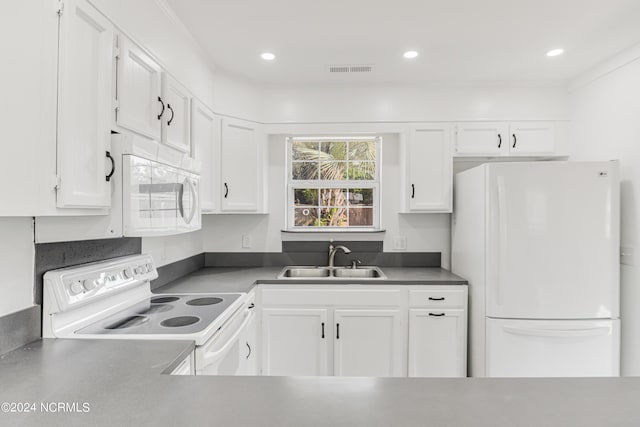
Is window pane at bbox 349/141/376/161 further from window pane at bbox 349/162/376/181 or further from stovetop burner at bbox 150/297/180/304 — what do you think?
stovetop burner at bbox 150/297/180/304

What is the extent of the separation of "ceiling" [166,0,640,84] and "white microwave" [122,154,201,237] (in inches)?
39.0

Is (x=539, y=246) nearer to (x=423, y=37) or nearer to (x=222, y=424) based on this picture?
(x=423, y=37)

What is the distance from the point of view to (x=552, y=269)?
2.05 meters

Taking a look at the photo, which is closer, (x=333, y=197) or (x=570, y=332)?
(x=570, y=332)

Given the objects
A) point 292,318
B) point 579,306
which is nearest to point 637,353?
point 579,306

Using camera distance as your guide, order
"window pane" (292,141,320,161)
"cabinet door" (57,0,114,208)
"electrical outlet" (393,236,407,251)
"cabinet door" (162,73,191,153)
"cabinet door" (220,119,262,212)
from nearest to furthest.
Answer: "cabinet door" (57,0,114,208)
"cabinet door" (162,73,191,153)
"cabinet door" (220,119,262,212)
"electrical outlet" (393,236,407,251)
"window pane" (292,141,320,161)

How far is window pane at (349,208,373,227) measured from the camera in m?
3.08

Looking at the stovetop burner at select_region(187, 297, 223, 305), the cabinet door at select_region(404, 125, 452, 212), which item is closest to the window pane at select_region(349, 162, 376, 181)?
the cabinet door at select_region(404, 125, 452, 212)

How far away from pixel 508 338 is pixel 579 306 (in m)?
0.48

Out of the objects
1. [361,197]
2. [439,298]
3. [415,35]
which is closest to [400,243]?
[361,197]

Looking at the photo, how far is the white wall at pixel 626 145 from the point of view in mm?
2068

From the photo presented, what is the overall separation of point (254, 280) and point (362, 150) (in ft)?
5.17

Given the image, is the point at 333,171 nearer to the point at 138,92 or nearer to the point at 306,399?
the point at 138,92

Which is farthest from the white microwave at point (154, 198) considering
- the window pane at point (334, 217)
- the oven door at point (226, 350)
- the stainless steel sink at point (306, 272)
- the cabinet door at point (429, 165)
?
the cabinet door at point (429, 165)
